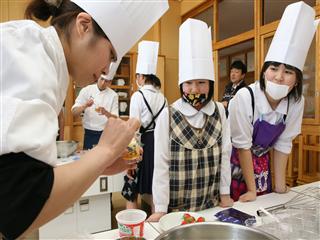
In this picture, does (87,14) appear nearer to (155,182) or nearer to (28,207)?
(28,207)

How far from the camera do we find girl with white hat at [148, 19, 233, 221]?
109 cm

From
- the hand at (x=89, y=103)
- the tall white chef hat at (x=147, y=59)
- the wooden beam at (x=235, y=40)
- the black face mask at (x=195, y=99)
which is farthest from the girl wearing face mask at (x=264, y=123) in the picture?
the wooden beam at (x=235, y=40)

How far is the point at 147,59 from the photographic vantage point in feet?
7.77

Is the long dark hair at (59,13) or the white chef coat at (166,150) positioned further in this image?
the white chef coat at (166,150)

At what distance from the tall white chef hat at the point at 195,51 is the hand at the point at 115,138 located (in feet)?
2.36

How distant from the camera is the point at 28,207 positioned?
14.5 inches

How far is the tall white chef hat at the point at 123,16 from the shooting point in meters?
0.57

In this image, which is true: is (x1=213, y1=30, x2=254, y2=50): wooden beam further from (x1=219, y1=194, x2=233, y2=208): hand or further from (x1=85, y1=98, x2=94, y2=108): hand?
(x1=219, y1=194, x2=233, y2=208): hand

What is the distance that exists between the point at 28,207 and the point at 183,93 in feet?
3.03

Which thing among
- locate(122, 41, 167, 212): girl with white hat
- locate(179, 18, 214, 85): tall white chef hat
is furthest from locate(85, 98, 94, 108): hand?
locate(179, 18, 214, 85): tall white chef hat

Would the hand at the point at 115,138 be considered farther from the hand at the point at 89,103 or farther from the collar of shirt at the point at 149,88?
the hand at the point at 89,103

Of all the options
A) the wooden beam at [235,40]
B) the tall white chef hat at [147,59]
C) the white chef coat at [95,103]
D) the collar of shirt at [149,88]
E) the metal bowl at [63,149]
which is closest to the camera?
the metal bowl at [63,149]

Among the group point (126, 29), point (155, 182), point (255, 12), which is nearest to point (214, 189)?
point (155, 182)

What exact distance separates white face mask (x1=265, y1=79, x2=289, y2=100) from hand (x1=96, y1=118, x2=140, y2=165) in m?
0.92
